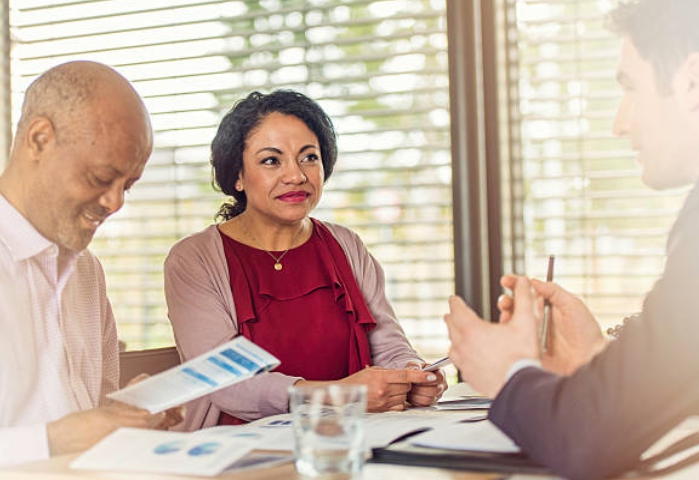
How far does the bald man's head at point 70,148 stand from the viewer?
1.67 meters

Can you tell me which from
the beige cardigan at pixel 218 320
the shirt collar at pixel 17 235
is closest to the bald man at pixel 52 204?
the shirt collar at pixel 17 235

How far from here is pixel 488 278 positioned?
332cm

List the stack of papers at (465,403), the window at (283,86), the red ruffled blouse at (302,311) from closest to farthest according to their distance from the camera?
the stack of papers at (465,403) < the red ruffled blouse at (302,311) < the window at (283,86)

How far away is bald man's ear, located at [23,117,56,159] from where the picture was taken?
1.66 meters

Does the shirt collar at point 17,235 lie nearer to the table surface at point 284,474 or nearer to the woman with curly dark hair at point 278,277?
the table surface at point 284,474

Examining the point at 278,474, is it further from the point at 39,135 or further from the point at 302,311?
the point at 302,311

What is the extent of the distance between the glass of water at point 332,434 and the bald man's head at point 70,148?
2.34 feet

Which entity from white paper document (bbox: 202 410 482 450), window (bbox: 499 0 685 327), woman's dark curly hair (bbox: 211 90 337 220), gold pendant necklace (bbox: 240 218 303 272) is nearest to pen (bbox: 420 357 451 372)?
white paper document (bbox: 202 410 482 450)

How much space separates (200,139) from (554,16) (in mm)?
1464

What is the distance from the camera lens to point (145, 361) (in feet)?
7.33

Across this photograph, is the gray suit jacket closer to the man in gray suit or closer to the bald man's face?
the man in gray suit

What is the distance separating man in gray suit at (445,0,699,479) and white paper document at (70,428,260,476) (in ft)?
1.21

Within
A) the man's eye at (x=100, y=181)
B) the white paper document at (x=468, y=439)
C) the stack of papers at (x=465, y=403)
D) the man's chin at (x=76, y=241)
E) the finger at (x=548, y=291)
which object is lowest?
the stack of papers at (x=465, y=403)

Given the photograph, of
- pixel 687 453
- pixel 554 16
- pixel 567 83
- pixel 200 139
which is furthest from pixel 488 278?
pixel 687 453
